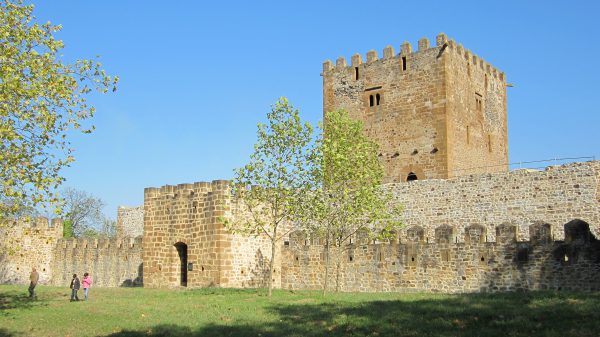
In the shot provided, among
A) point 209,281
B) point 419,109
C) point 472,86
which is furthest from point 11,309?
point 472,86

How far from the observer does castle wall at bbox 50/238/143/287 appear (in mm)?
33219

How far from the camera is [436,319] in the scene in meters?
14.0

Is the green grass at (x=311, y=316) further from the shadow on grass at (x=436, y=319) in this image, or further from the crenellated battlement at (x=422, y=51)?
the crenellated battlement at (x=422, y=51)

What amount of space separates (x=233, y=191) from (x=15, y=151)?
9.66 meters

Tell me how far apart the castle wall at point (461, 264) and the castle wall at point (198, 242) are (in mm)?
1724

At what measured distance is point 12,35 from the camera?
1688 cm

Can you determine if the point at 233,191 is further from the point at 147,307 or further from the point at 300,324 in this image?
the point at 300,324

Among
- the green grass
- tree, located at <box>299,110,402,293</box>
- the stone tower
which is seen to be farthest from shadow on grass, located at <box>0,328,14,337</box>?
the stone tower

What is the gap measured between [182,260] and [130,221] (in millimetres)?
22386

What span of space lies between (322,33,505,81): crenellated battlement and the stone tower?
0.18 feet

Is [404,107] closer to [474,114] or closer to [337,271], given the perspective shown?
[474,114]

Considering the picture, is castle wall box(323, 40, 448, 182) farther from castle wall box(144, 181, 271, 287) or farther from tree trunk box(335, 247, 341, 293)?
tree trunk box(335, 247, 341, 293)

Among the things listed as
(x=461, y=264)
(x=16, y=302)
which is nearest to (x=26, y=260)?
(x=16, y=302)

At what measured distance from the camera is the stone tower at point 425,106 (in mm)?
36188
